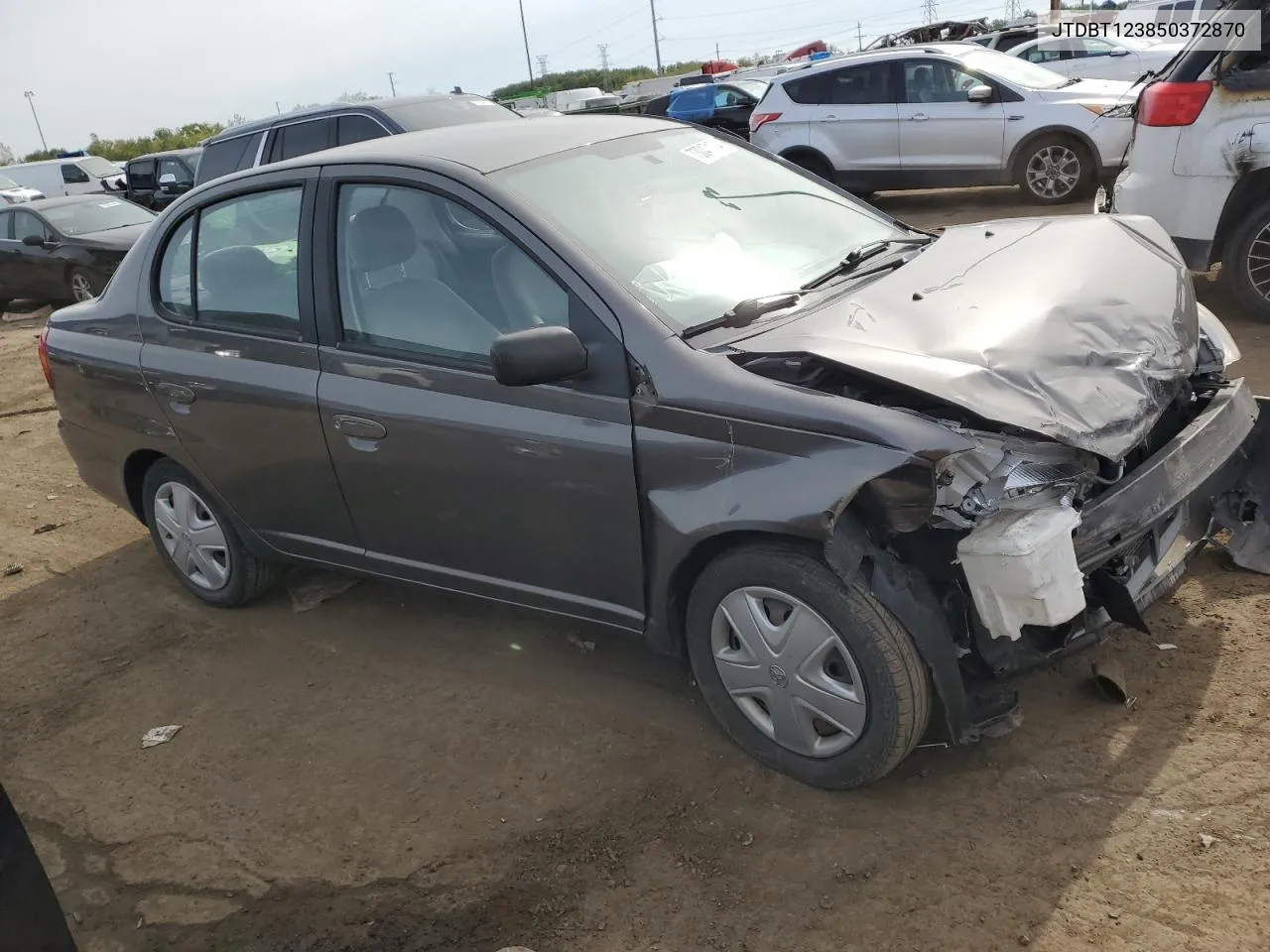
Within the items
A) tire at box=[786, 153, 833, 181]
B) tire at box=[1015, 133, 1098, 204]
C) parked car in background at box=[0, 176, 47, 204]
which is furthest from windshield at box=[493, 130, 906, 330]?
parked car in background at box=[0, 176, 47, 204]

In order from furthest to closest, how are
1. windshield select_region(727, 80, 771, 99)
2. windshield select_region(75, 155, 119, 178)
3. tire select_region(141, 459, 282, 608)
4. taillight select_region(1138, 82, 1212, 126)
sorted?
windshield select_region(75, 155, 119, 178), windshield select_region(727, 80, 771, 99), taillight select_region(1138, 82, 1212, 126), tire select_region(141, 459, 282, 608)

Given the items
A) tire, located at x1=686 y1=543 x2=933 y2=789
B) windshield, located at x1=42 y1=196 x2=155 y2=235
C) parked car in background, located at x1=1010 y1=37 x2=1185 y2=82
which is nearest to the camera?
tire, located at x1=686 y1=543 x2=933 y2=789

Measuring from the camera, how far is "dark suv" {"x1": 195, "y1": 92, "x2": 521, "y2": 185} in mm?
9219

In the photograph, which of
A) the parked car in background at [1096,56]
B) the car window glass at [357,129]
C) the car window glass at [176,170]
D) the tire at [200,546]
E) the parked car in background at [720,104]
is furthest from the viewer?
the parked car in background at [720,104]

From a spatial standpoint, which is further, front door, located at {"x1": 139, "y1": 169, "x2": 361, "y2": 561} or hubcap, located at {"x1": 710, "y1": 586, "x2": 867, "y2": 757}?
front door, located at {"x1": 139, "y1": 169, "x2": 361, "y2": 561}

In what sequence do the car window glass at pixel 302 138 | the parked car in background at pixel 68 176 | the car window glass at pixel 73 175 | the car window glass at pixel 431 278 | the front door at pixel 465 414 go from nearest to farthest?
the front door at pixel 465 414, the car window glass at pixel 431 278, the car window glass at pixel 302 138, the parked car in background at pixel 68 176, the car window glass at pixel 73 175

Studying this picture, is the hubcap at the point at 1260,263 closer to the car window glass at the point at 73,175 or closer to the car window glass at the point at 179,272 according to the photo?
the car window glass at the point at 179,272

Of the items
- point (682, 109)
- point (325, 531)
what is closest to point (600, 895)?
point (325, 531)

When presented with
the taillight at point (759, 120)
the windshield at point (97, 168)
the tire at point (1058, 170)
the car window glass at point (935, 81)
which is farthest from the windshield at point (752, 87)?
the windshield at point (97, 168)

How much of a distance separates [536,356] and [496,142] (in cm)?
118

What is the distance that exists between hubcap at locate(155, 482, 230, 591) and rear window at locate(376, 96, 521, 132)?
16.7ft

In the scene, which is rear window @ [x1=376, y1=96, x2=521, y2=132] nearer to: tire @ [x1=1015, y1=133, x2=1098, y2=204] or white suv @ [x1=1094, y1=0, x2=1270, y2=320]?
white suv @ [x1=1094, y1=0, x2=1270, y2=320]

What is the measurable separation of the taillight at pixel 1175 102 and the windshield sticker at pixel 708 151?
3.23 m

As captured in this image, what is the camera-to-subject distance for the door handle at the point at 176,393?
165 inches
